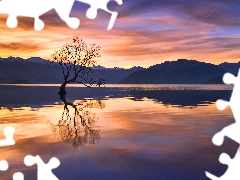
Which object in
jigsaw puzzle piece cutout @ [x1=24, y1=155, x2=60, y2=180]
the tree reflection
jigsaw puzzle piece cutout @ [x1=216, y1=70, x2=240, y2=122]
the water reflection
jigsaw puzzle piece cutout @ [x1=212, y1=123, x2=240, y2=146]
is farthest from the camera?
the water reflection

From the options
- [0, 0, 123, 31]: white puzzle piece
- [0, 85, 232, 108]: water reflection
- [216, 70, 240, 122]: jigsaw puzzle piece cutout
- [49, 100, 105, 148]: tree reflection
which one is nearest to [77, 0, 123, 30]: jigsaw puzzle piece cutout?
[0, 0, 123, 31]: white puzzle piece

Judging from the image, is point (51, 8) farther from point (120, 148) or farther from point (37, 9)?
point (120, 148)

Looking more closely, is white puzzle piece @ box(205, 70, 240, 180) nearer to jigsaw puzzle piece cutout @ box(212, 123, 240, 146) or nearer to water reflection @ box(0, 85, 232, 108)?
jigsaw puzzle piece cutout @ box(212, 123, 240, 146)

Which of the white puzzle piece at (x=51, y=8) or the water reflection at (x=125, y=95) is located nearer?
the white puzzle piece at (x=51, y=8)

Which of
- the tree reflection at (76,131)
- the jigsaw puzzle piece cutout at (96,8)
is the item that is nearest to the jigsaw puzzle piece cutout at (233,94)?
the jigsaw puzzle piece cutout at (96,8)

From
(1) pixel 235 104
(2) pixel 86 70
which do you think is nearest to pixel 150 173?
(1) pixel 235 104

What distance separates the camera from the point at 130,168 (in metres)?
10.8

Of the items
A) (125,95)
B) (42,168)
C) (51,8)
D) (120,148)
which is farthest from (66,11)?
(125,95)

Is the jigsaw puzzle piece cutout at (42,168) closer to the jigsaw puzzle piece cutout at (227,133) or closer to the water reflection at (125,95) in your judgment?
the jigsaw puzzle piece cutout at (227,133)

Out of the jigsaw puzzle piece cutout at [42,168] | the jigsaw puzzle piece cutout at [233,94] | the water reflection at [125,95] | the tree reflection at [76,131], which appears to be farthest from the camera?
the water reflection at [125,95]

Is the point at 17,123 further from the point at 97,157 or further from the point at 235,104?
the point at 235,104

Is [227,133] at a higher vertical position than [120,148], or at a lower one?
higher

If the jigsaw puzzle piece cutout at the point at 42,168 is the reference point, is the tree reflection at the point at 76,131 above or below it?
below

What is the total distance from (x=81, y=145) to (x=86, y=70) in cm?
4840
